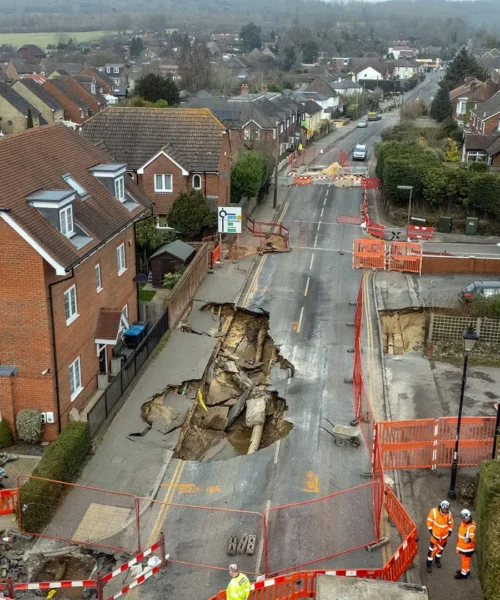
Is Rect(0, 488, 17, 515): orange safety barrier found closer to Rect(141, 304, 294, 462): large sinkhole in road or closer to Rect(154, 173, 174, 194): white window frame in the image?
Rect(141, 304, 294, 462): large sinkhole in road

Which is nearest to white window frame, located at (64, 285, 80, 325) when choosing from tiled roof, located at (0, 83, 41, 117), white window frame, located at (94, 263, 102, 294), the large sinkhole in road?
white window frame, located at (94, 263, 102, 294)

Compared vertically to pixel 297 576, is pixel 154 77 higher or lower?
higher

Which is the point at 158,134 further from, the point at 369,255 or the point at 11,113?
the point at 11,113

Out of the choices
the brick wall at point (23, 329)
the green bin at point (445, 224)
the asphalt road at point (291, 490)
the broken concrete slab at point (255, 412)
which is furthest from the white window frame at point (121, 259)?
the green bin at point (445, 224)

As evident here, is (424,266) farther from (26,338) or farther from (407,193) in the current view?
(26,338)

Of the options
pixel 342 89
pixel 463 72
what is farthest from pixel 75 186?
pixel 342 89

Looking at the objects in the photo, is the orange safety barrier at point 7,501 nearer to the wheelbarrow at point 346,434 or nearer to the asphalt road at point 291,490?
the asphalt road at point 291,490
